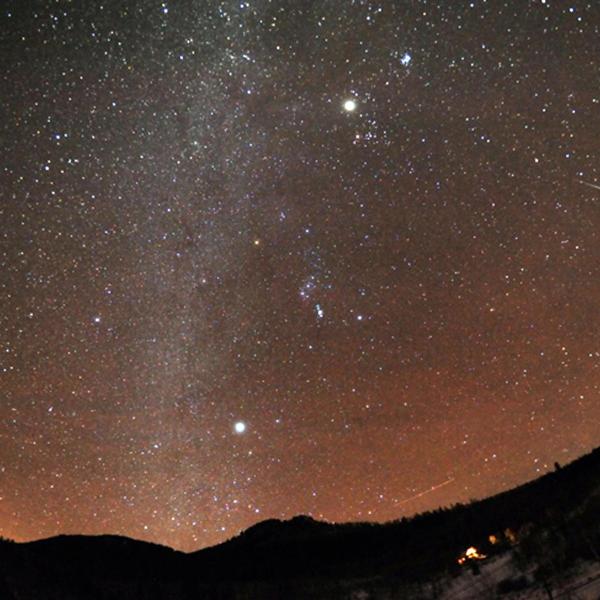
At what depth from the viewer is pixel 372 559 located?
148ft

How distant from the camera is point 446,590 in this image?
31.2 metres

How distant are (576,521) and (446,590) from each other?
7.24 meters

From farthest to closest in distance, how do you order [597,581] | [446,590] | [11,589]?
[11,589]
[446,590]
[597,581]

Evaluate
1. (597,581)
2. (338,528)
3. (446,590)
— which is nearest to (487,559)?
(446,590)

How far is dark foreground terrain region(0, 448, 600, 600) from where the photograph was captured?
29.4 m

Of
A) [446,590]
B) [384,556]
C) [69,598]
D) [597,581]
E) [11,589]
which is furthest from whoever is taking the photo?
[384,556]

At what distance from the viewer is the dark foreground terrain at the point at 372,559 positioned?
29.4 m

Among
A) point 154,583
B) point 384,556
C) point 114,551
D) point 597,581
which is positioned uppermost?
point 114,551

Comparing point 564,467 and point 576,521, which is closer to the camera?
point 576,521

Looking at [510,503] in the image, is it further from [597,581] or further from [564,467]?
[597,581]

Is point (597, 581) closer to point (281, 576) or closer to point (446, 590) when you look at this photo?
point (446, 590)

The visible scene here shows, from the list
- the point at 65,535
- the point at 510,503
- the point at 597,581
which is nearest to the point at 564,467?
the point at 510,503

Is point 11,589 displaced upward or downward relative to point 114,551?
downward

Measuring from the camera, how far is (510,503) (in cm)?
4528
